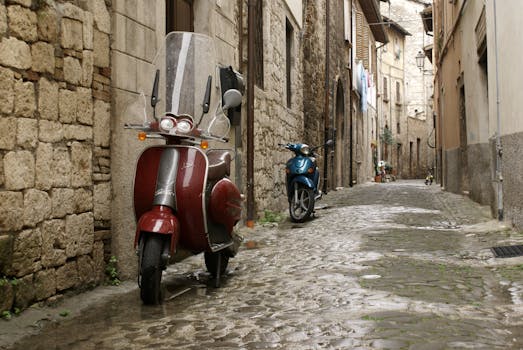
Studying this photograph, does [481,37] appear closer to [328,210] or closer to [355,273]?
[328,210]

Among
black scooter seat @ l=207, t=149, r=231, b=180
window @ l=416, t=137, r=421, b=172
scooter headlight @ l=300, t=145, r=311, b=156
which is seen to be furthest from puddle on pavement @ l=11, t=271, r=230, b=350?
window @ l=416, t=137, r=421, b=172

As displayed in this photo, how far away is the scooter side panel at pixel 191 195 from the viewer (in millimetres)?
3863

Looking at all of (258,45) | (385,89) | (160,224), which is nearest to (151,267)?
(160,224)

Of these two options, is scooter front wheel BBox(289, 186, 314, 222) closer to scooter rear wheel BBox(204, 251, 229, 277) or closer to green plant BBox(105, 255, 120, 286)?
scooter rear wheel BBox(204, 251, 229, 277)

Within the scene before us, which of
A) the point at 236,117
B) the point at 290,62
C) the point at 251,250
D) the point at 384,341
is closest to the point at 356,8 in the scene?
the point at 290,62

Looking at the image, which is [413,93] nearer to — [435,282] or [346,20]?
[346,20]

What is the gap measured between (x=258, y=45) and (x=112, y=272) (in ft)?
17.2

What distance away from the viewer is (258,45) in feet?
29.0

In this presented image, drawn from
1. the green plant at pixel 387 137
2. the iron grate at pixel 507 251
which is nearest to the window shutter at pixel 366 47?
the green plant at pixel 387 137

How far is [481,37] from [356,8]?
1377 centimetres

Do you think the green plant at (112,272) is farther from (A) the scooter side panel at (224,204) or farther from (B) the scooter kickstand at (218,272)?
(A) the scooter side panel at (224,204)

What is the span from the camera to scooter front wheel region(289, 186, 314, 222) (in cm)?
862

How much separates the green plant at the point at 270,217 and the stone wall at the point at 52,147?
4582mm

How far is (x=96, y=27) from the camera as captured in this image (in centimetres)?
427
